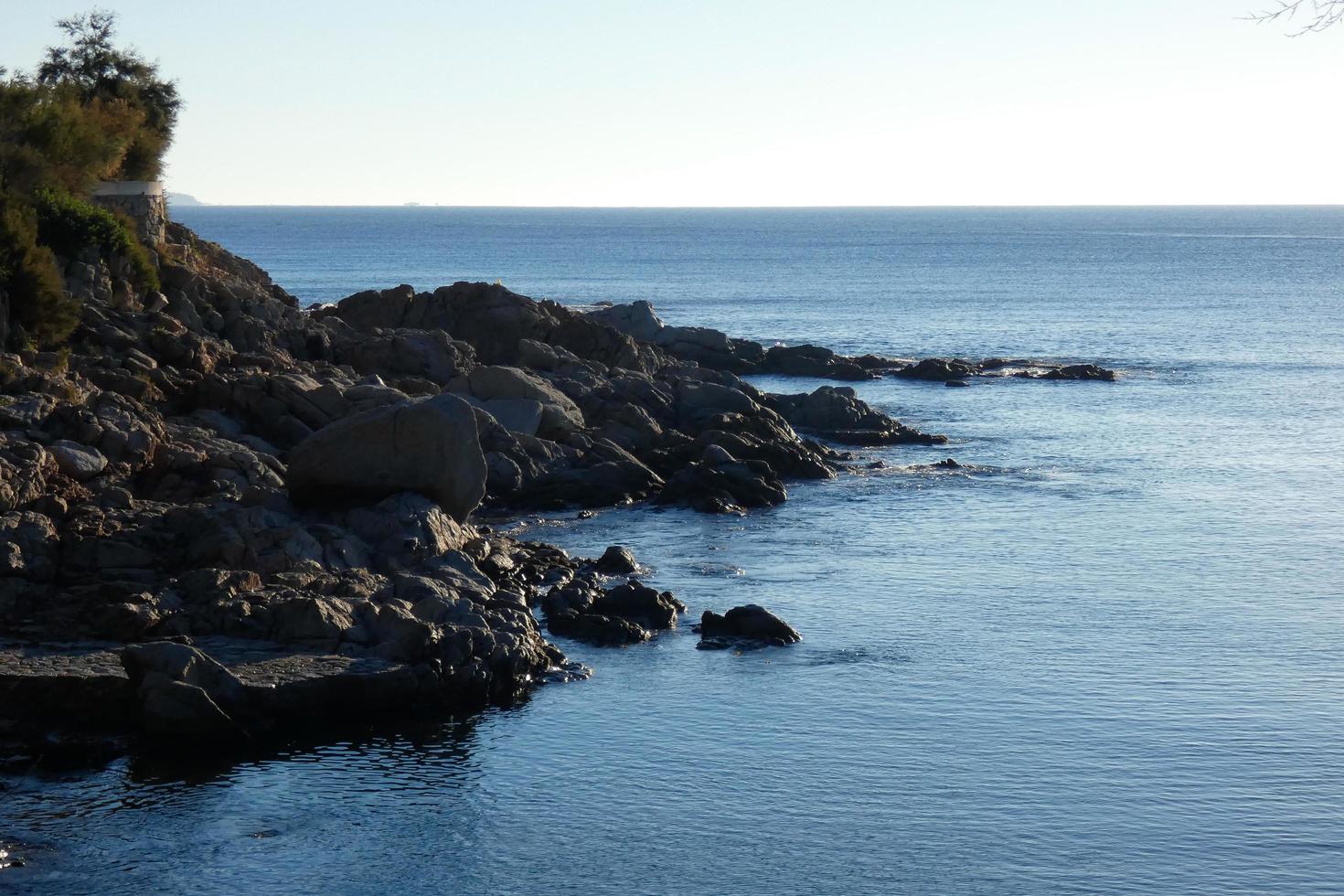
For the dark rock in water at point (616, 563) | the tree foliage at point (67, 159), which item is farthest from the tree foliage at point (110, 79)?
the dark rock in water at point (616, 563)

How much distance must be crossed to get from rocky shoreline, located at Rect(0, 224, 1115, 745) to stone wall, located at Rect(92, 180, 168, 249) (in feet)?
5.13

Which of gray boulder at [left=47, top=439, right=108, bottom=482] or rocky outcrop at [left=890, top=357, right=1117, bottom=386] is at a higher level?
gray boulder at [left=47, top=439, right=108, bottom=482]

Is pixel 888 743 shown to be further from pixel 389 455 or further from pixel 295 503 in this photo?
pixel 295 503

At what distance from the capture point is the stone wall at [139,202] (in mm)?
50938

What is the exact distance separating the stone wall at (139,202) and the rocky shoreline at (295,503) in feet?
5.13

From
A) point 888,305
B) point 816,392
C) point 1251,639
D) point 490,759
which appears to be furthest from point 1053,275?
point 490,759

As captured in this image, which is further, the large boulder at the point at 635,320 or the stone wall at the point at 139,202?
the large boulder at the point at 635,320

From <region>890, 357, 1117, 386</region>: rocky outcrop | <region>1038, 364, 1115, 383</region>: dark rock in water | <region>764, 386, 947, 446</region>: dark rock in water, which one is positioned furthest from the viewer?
<region>890, 357, 1117, 386</region>: rocky outcrop

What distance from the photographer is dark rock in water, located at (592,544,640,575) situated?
36906mm

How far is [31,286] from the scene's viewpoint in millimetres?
41125

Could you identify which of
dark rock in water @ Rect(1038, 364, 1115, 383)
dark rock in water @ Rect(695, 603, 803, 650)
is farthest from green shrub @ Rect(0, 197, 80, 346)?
dark rock in water @ Rect(1038, 364, 1115, 383)

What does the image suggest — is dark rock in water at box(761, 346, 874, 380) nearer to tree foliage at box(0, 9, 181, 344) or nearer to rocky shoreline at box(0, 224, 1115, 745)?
rocky shoreline at box(0, 224, 1115, 745)

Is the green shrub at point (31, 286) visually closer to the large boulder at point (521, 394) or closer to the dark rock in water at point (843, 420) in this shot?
the large boulder at point (521, 394)

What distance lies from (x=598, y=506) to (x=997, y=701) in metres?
19.7
